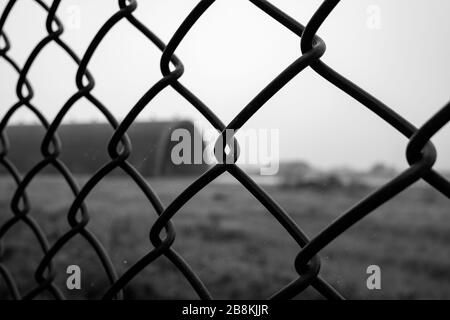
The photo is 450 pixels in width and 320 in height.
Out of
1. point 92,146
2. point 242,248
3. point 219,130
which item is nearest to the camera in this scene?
point 219,130

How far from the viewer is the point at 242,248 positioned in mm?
2826

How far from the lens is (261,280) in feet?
6.99

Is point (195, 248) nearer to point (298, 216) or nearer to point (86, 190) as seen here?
point (298, 216)

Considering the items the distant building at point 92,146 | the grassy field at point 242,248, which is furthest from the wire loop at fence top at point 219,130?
the grassy field at point 242,248

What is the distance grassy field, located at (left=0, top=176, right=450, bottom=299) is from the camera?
2033 millimetres

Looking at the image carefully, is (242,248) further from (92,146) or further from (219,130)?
(219,130)

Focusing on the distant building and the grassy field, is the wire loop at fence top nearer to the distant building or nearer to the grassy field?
the distant building

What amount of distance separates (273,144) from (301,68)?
13cm

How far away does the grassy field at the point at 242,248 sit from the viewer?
2.03m

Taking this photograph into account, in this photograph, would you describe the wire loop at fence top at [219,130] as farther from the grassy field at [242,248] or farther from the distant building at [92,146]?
the grassy field at [242,248]

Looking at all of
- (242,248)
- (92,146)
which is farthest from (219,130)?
(92,146)

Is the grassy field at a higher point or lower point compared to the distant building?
lower

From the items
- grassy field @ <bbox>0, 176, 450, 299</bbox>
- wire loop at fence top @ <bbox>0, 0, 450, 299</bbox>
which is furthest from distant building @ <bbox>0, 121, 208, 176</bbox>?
grassy field @ <bbox>0, 176, 450, 299</bbox>
